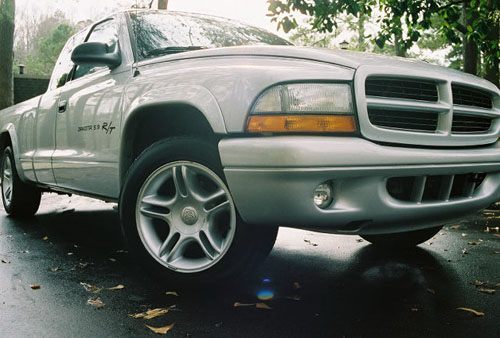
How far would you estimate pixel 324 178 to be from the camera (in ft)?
8.16

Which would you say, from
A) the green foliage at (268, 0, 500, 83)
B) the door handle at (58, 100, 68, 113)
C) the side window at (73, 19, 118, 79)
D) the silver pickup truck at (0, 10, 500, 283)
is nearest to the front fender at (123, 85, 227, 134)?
the silver pickup truck at (0, 10, 500, 283)

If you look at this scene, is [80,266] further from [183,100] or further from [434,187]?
[434,187]

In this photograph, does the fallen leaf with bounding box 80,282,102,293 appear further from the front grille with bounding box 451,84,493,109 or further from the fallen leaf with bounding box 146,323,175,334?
the front grille with bounding box 451,84,493,109

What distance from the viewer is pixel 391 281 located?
3.40 m

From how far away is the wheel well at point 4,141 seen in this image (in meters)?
6.04

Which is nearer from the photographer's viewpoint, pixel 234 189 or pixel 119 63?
pixel 234 189

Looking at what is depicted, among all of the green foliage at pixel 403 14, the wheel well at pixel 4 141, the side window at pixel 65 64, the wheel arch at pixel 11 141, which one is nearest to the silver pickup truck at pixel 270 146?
the side window at pixel 65 64

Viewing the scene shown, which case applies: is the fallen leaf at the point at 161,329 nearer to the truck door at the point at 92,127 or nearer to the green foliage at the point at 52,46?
the truck door at the point at 92,127

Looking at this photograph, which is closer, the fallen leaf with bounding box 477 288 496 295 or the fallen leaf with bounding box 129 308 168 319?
the fallen leaf with bounding box 129 308 168 319

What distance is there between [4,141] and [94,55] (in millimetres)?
3165

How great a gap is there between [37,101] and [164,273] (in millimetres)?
3031

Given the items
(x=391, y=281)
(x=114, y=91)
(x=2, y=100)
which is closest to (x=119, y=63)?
(x=114, y=91)

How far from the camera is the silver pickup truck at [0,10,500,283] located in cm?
254

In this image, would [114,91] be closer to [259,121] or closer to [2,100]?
[259,121]
